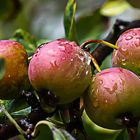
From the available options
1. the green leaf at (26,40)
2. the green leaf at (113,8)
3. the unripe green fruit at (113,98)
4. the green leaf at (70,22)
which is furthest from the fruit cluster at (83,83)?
the green leaf at (113,8)

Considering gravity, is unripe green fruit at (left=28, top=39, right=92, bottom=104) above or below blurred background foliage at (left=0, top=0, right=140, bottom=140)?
above

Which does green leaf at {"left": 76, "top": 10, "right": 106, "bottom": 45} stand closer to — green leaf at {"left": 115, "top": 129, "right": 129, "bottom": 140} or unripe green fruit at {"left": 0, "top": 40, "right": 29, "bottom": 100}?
green leaf at {"left": 115, "top": 129, "right": 129, "bottom": 140}

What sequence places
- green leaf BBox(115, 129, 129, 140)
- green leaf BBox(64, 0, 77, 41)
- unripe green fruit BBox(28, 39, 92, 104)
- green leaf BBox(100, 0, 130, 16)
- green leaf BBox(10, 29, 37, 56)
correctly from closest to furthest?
unripe green fruit BBox(28, 39, 92, 104), green leaf BBox(115, 129, 129, 140), green leaf BBox(64, 0, 77, 41), green leaf BBox(10, 29, 37, 56), green leaf BBox(100, 0, 130, 16)

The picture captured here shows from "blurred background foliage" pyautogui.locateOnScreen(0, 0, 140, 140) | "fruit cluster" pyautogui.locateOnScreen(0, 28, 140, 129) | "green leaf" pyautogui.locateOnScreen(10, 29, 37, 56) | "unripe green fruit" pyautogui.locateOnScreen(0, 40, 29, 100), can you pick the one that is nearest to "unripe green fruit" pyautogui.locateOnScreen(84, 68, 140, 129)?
"fruit cluster" pyautogui.locateOnScreen(0, 28, 140, 129)

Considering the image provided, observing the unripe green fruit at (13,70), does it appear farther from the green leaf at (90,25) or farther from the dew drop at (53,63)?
the green leaf at (90,25)

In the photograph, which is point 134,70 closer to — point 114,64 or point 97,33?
point 114,64

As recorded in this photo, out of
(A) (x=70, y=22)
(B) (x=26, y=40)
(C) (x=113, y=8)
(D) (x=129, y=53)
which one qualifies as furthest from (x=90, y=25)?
(D) (x=129, y=53)

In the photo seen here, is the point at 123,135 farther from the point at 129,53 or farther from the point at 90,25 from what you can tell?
the point at 90,25
